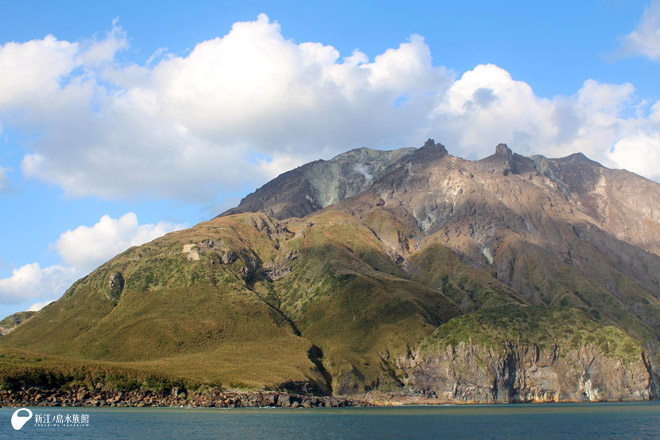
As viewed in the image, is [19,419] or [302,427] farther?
[302,427]

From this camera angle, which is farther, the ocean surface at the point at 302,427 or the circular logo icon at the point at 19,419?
the circular logo icon at the point at 19,419

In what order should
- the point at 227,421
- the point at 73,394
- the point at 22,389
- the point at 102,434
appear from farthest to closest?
the point at 73,394 → the point at 22,389 → the point at 227,421 → the point at 102,434

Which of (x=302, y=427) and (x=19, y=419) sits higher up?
(x=19, y=419)

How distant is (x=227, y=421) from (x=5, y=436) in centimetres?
5192

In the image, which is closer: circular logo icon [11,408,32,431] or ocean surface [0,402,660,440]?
ocean surface [0,402,660,440]

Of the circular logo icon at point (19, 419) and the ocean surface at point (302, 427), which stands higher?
the circular logo icon at point (19, 419)

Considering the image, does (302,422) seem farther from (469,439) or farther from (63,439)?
(63,439)

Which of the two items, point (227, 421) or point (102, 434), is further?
point (227, 421)

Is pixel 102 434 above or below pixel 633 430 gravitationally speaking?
above

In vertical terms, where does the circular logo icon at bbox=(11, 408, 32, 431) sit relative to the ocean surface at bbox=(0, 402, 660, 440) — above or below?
above

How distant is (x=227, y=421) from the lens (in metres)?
146

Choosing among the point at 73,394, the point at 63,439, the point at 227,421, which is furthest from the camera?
the point at 73,394

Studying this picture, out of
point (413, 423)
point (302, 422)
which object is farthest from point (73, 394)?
point (413, 423)

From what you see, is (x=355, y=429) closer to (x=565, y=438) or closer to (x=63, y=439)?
(x=565, y=438)
